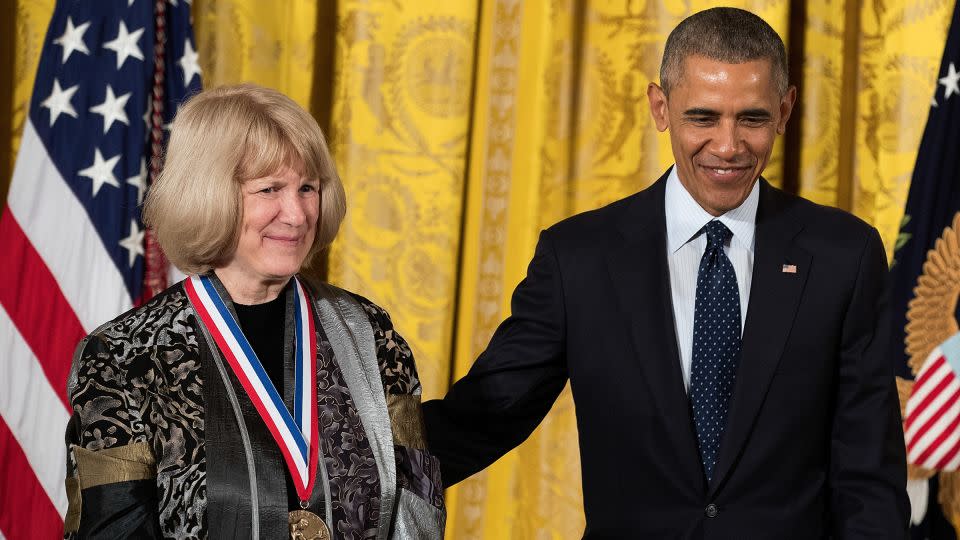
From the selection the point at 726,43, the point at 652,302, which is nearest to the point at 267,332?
the point at 652,302

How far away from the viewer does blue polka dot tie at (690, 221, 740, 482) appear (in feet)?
7.16

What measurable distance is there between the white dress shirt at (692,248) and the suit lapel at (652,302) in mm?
23

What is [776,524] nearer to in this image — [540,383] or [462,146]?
[540,383]

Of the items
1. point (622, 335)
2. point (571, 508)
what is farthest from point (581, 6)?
point (622, 335)

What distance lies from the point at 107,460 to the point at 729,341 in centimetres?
109

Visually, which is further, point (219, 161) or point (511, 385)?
point (511, 385)

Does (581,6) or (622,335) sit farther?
(581,6)

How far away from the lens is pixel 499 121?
12.8 ft

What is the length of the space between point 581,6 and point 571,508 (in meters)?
1.62

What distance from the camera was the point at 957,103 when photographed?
3.38 metres

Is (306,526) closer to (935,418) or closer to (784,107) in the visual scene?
(784,107)

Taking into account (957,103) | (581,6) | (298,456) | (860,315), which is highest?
(581,6)

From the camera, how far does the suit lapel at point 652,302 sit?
217 centimetres

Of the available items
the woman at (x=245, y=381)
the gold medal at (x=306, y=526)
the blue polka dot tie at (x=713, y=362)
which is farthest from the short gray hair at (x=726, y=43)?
the gold medal at (x=306, y=526)
